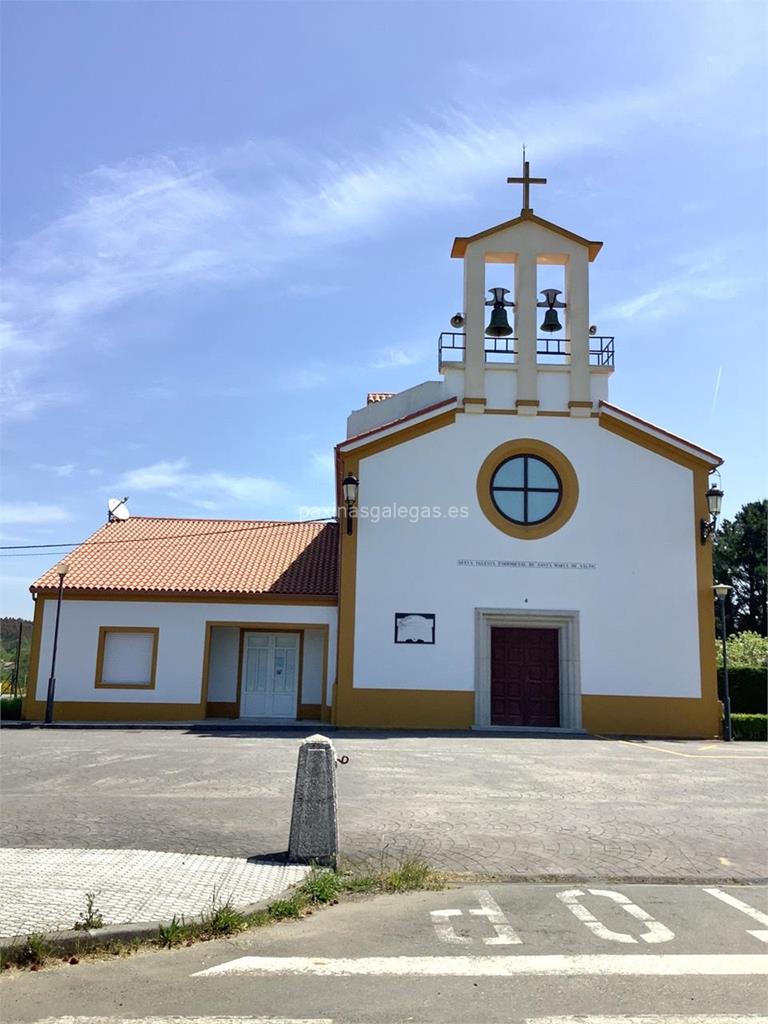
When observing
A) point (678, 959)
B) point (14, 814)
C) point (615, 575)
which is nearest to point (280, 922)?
point (678, 959)

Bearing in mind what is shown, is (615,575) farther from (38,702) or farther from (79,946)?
(79,946)

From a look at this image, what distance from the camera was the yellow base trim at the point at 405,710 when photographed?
1858 cm

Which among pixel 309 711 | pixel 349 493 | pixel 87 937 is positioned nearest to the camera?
pixel 87 937

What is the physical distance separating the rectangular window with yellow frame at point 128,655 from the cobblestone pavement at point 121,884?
13.8 meters

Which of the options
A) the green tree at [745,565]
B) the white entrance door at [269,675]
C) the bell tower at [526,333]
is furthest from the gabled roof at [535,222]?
the green tree at [745,565]

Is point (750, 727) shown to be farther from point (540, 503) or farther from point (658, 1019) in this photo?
point (658, 1019)

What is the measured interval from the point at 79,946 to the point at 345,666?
14244 mm

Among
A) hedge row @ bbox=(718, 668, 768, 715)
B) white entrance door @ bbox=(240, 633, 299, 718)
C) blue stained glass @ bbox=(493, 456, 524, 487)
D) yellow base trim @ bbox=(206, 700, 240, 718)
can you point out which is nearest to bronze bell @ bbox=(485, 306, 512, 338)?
blue stained glass @ bbox=(493, 456, 524, 487)

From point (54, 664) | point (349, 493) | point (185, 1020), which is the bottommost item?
point (185, 1020)

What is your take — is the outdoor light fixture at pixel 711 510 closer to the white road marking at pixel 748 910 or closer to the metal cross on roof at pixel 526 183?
the metal cross on roof at pixel 526 183

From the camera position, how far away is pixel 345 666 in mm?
18734

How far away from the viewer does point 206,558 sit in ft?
74.0

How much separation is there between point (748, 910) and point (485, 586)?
13.7 m

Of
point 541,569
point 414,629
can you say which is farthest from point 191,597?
point 541,569
